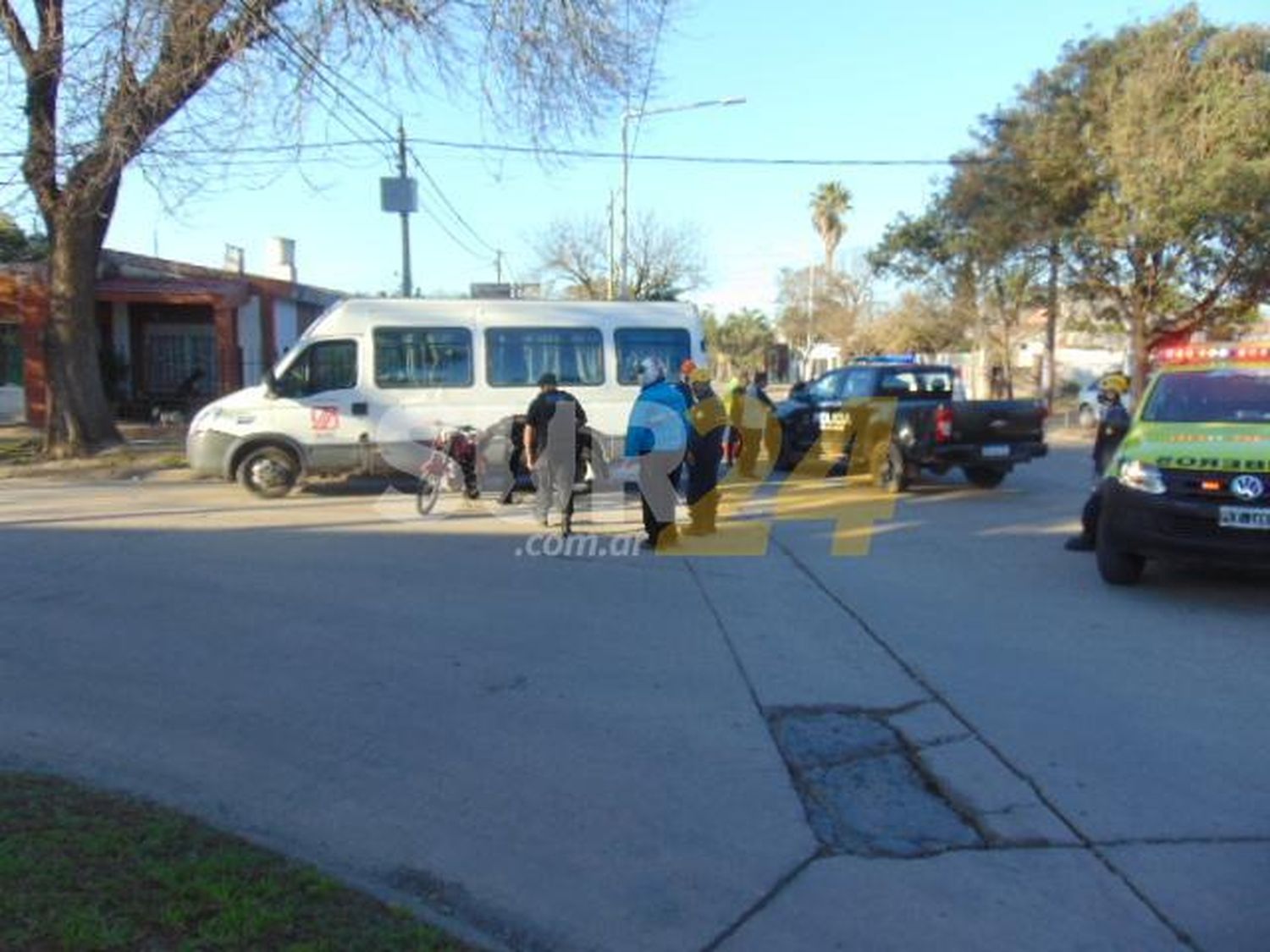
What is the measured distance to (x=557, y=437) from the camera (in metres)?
11.1

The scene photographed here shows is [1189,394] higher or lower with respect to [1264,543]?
higher

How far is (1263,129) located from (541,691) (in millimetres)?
23723

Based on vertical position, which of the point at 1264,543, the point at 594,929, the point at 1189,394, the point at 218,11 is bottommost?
the point at 594,929

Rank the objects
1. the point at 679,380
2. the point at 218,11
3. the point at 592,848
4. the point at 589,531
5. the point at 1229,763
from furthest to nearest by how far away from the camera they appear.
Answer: the point at 218,11 → the point at 679,380 → the point at 589,531 → the point at 1229,763 → the point at 592,848

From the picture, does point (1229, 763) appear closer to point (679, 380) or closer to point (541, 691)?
point (541, 691)

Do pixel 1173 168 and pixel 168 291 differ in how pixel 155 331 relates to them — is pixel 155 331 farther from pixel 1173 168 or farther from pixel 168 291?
pixel 1173 168

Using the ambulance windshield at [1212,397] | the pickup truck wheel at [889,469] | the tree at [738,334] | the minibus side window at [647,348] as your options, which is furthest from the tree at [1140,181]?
the tree at [738,334]

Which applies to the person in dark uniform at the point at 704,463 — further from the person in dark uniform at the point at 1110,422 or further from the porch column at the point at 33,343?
the porch column at the point at 33,343

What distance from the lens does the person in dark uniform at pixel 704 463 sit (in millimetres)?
11602

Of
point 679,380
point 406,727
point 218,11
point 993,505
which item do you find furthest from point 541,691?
point 218,11

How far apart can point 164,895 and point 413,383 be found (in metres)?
11.4

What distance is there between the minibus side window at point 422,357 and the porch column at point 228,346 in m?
12.8

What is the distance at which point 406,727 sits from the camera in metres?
5.45

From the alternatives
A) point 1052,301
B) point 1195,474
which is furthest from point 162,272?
point 1195,474
